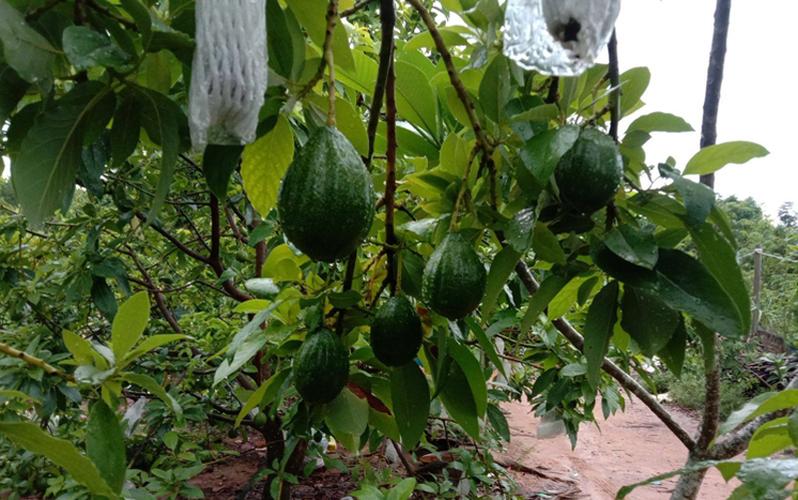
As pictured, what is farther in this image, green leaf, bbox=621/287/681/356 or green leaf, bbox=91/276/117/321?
green leaf, bbox=91/276/117/321

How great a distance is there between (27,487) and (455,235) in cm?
218

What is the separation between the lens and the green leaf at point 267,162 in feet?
2.56

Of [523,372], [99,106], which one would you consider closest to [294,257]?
[99,106]

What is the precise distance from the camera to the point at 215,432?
3508 mm

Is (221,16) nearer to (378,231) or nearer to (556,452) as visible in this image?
(378,231)

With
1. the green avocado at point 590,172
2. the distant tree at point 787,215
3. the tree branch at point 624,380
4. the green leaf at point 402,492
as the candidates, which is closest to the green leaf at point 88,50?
the green avocado at point 590,172

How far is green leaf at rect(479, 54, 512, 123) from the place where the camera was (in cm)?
79

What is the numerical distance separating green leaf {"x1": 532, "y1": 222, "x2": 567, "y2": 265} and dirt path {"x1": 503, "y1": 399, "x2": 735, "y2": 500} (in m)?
3.13

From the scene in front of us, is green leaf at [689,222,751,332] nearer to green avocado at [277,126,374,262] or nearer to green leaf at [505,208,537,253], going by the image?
green leaf at [505,208,537,253]

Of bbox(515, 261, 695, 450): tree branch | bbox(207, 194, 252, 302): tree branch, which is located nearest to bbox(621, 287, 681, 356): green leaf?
bbox(515, 261, 695, 450): tree branch

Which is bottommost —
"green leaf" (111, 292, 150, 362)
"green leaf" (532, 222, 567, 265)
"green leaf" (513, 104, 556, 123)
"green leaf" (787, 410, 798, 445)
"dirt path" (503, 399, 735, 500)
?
"dirt path" (503, 399, 735, 500)

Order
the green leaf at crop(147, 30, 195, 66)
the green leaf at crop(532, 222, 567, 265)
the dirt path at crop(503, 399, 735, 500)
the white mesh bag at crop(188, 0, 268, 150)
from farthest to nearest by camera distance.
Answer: the dirt path at crop(503, 399, 735, 500) → the green leaf at crop(532, 222, 567, 265) → the green leaf at crop(147, 30, 195, 66) → the white mesh bag at crop(188, 0, 268, 150)

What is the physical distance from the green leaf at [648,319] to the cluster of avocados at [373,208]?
0.52 ft

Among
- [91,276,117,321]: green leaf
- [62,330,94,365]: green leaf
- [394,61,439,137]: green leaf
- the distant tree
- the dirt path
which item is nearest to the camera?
[62,330,94,365]: green leaf
